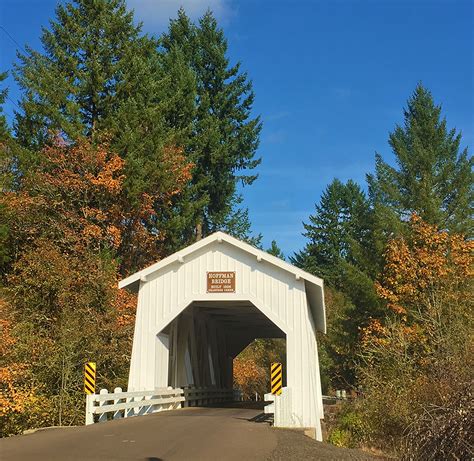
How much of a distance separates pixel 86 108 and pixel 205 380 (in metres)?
14.1

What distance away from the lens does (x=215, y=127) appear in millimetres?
34812

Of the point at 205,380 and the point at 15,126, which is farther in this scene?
the point at 15,126

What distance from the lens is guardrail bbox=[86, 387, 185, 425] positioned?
42.4 ft

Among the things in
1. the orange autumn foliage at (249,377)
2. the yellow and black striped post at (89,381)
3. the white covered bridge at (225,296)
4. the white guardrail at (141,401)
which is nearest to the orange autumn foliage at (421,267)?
the white covered bridge at (225,296)

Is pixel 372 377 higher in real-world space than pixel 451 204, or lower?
lower

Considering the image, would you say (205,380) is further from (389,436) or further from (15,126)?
(15,126)

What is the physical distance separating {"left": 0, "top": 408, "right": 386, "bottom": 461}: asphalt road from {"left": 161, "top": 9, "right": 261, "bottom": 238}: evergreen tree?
22.3 m

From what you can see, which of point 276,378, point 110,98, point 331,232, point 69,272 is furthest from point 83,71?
point 331,232

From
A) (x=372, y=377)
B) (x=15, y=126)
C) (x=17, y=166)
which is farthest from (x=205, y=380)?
(x=15, y=126)

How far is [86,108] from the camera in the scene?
2889 cm

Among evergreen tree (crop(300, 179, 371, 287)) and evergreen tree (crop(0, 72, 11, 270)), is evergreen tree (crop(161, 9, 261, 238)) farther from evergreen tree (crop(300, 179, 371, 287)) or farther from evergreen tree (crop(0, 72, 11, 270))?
evergreen tree (crop(300, 179, 371, 287))

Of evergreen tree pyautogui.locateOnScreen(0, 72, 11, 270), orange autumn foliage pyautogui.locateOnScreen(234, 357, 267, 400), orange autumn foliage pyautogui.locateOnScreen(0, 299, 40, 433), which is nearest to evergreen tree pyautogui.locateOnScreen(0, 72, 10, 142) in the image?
evergreen tree pyautogui.locateOnScreen(0, 72, 11, 270)

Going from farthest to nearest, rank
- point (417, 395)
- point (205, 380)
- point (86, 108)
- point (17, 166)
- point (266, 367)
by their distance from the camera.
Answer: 1. point (266, 367)
2. point (86, 108)
3. point (17, 166)
4. point (205, 380)
5. point (417, 395)

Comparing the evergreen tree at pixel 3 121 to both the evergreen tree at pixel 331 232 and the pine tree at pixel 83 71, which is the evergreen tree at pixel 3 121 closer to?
the pine tree at pixel 83 71
